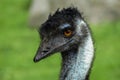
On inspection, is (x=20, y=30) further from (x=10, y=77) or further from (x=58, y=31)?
(x=58, y=31)

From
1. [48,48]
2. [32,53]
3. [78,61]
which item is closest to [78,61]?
[78,61]

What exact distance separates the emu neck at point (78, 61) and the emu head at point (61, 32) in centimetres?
8

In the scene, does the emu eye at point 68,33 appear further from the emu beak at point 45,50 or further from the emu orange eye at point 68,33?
the emu beak at point 45,50

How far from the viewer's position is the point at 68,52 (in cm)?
909

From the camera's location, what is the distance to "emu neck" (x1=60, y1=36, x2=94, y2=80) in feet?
29.0

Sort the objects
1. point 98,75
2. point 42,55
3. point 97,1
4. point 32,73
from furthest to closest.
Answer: point 97,1
point 32,73
point 98,75
point 42,55

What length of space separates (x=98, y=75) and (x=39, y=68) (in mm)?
1910

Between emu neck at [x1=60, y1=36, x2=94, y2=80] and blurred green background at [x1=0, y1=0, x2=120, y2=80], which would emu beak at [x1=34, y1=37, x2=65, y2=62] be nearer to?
emu neck at [x1=60, y1=36, x2=94, y2=80]

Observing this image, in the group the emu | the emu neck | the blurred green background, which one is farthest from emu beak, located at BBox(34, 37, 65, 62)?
the blurred green background

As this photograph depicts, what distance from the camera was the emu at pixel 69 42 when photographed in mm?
8812

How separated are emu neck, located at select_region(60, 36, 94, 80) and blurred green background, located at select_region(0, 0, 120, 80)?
5074 millimetres

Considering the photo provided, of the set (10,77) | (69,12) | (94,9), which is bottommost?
(69,12)

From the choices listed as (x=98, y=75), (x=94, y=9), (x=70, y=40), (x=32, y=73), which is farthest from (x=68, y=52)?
(x=94, y=9)

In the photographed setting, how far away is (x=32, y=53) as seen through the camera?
17.5 meters
